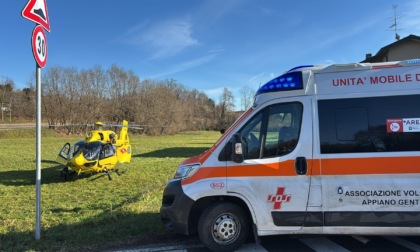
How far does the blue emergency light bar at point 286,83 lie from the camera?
505 cm

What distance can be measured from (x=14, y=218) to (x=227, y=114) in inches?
3988

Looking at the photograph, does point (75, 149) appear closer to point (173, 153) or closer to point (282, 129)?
point (282, 129)

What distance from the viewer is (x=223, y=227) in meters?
5.08

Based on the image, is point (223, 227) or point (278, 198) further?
point (223, 227)

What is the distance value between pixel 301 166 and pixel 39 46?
4.62m

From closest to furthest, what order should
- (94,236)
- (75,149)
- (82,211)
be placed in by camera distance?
(94,236) < (82,211) < (75,149)

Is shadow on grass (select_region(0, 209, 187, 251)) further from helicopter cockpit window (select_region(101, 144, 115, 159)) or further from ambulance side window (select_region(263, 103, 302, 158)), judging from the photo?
helicopter cockpit window (select_region(101, 144, 115, 159))

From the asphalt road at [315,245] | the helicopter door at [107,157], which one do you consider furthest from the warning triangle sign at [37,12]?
the helicopter door at [107,157]

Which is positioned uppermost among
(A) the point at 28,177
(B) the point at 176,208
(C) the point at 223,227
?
(B) the point at 176,208

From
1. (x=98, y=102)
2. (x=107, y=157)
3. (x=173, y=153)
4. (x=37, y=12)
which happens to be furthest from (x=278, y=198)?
(x=98, y=102)

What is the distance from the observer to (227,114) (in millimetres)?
108438

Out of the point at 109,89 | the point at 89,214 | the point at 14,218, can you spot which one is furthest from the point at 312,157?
the point at 109,89

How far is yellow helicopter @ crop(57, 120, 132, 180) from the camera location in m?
13.0

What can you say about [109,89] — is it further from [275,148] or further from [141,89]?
[275,148]
